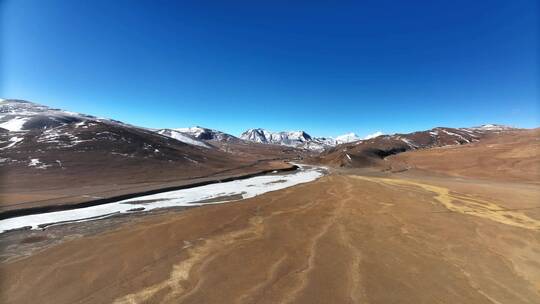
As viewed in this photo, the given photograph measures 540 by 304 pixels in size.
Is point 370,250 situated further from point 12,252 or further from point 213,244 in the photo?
point 12,252

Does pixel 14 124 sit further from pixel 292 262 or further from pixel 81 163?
pixel 292 262

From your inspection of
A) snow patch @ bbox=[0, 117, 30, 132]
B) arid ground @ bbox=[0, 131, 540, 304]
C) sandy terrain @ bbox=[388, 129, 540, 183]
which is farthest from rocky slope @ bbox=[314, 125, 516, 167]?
snow patch @ bbox=[0, 117, 30, 132]

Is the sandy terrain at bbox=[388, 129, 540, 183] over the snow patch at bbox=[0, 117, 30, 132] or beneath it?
beneath

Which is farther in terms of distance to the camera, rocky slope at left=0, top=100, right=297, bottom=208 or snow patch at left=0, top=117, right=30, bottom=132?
snow patch at left=0, top=117, right=30, bottom=132

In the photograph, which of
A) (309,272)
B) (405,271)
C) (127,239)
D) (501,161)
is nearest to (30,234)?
(127,239)

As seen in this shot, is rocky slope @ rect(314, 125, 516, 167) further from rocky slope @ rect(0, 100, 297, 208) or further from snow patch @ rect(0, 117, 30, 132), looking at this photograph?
snow patch @ rect(0, 117, 30, 132)
